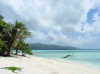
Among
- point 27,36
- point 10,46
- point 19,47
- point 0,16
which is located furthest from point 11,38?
point 0,16

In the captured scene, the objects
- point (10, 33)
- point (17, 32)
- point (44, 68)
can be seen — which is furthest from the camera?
point (10, 33)

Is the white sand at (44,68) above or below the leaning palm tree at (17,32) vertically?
below

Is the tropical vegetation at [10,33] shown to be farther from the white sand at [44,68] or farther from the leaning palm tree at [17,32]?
the white sand at [44,68]

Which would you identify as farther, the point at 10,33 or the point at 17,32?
the point at 10,33

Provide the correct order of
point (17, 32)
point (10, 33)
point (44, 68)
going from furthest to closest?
point (10, 33) → point (17, 32) → point (44, 68)

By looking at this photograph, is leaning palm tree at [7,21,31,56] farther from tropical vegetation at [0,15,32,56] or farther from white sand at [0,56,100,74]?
white sand at [0,56,100,74]

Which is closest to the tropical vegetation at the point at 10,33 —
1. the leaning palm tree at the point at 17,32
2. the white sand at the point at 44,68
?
the leaning palm tree at the point at 17,32

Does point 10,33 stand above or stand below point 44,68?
above

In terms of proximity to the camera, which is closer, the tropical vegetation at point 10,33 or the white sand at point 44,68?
the white sand at point 44,68

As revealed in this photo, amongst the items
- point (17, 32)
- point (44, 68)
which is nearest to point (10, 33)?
point (17, 32)

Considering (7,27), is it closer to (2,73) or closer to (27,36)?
(27,36)

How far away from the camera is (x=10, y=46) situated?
19.1 meters

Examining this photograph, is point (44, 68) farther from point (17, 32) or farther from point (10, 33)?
point (10, 33)

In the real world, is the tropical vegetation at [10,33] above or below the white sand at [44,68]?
above
